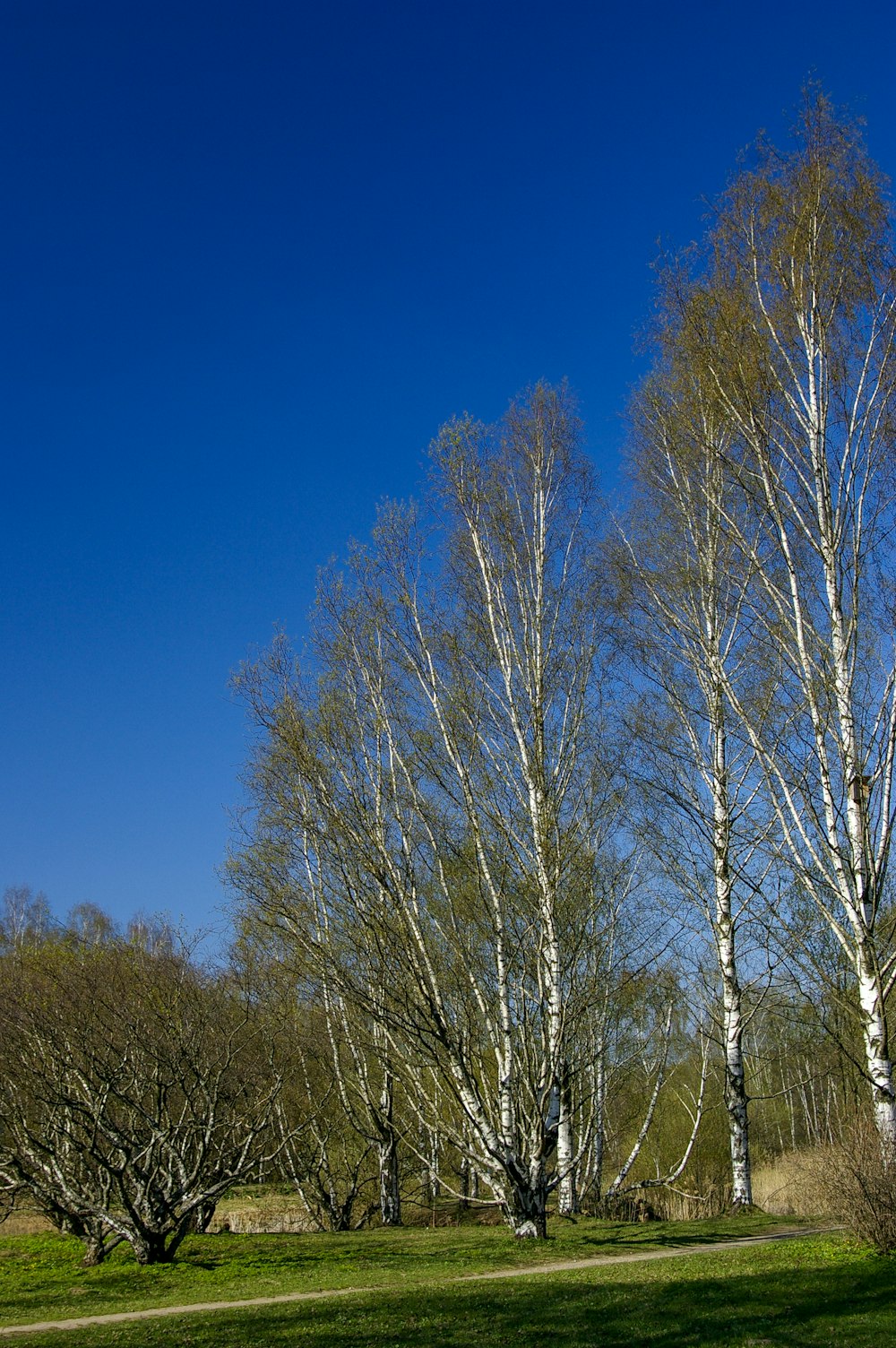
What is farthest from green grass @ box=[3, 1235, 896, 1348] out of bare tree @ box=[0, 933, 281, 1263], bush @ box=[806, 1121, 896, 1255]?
bare tree @ box=[0, 933, 281, 1263]

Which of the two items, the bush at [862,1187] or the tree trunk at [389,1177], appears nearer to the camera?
the bush at [862,1187]

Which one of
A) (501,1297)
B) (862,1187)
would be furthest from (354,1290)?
(862,1187)

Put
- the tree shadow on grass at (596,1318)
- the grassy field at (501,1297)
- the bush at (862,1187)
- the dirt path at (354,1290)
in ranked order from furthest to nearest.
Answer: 1. the bush at (862,1187)
2. the dirt path at (354,1290)
3. the grassy field at (501,1297)
4. the tree shadow on grass at (596,1318)

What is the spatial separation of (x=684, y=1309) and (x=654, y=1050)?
12216 mm

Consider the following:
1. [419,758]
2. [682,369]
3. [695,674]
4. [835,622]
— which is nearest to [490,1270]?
[419,758]

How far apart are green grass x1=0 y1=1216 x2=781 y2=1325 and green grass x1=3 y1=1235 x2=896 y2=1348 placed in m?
1.52

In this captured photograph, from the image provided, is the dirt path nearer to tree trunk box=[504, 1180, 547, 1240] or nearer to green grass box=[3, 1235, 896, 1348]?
green grass box=[3, 1235, 896, 1348]

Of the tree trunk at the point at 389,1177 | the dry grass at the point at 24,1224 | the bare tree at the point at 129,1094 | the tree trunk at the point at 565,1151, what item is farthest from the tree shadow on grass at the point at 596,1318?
the dry grass at the point at 24,1224

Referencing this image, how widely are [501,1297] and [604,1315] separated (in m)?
1.38

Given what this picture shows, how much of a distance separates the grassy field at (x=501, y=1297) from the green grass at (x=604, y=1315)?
0.06 feet

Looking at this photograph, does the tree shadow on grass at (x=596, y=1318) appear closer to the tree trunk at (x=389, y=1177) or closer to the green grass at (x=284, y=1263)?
the green grass at (x=284, y=1263)

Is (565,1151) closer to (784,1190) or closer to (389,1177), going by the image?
(389,1177)

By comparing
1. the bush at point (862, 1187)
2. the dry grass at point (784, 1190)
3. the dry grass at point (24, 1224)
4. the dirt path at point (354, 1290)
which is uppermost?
the bush at point (862, 1187)

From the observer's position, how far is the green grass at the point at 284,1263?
10.1 metres
